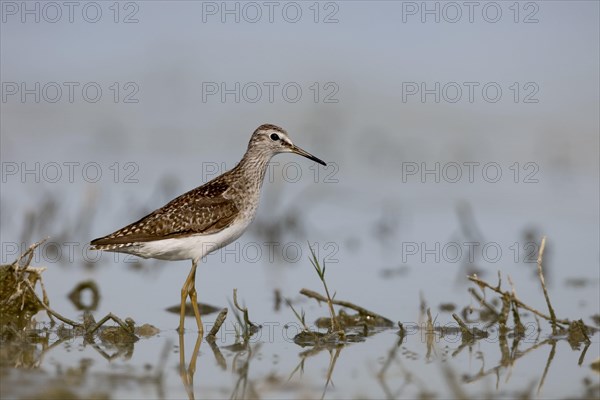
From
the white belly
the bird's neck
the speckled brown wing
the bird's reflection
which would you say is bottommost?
the bird's reflection

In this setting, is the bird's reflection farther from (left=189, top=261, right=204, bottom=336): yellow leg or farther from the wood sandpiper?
the wood sandpiper

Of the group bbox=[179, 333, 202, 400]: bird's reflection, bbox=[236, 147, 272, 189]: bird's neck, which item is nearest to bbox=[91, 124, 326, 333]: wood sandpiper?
bbox=[236, 147, 272, 189]: bird's neck

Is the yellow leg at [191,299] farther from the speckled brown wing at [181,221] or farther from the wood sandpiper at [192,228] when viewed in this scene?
the speckled brown wing at [181,221]

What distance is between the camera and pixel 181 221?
11055 mm

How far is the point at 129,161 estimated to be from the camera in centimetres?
1678

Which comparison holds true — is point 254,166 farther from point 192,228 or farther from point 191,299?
point 191,299

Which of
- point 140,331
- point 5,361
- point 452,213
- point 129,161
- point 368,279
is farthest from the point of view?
point 129,161

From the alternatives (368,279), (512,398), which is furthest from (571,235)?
(512,398)

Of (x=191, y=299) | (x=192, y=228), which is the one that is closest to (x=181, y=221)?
(x=192, y=228)

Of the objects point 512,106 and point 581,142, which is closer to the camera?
point 581,142

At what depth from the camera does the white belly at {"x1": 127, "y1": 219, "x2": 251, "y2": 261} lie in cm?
1092

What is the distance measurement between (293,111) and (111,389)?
36.7 ft

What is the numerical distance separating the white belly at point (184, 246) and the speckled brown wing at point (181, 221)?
0.05m

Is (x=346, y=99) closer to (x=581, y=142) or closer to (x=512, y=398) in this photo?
(x=581, y=142)
